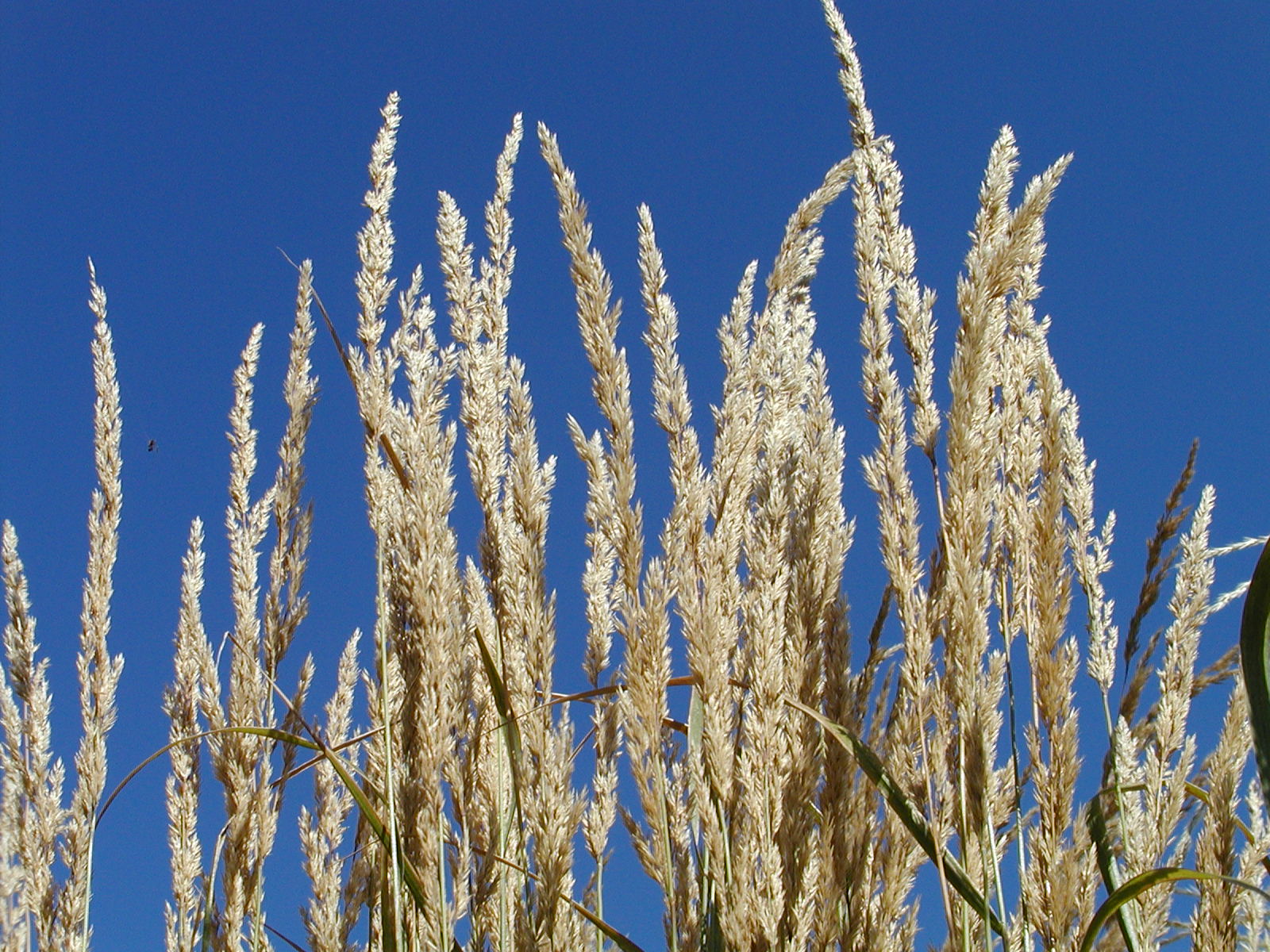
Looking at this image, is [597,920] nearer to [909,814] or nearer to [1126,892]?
[909,814]

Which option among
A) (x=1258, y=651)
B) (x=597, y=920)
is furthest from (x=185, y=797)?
(x=1258, y=651)

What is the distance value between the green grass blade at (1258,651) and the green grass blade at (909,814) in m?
0.61

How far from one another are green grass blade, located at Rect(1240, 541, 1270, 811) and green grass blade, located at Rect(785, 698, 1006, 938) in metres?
0.61

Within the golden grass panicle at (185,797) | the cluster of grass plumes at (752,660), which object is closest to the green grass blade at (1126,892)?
the cluster of grass plumes at (752,660)

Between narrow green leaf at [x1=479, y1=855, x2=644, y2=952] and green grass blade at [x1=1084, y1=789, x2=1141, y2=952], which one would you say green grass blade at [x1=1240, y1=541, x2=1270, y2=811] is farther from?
narrow green leaf at [x1=479, y1=855, x2=644, y2=952]

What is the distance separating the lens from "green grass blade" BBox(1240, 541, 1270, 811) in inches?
58.2

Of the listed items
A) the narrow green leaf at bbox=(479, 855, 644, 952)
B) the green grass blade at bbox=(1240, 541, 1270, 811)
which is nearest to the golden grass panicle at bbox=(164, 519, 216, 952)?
the narrow green leaf at bbox=(479, 855, 644, 952)

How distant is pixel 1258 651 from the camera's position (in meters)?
1.50

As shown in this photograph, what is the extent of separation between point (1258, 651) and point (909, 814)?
2.33ft

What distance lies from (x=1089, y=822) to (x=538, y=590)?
45.6 inches

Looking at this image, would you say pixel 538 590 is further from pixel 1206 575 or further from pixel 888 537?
pixel 1206 575

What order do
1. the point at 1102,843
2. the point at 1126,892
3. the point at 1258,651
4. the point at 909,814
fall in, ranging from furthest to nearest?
the point at 1102,843, the point at 909,814, the point at 1126,892, the point at 1258,651

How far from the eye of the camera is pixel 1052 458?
2365 mm

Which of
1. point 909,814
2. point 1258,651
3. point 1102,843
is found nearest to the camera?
point 1258,651
